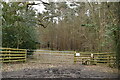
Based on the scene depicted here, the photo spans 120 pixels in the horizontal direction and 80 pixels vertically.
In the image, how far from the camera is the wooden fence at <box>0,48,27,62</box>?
14.2 ft

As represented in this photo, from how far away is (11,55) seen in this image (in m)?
4.79

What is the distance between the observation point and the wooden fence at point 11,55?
4342mm

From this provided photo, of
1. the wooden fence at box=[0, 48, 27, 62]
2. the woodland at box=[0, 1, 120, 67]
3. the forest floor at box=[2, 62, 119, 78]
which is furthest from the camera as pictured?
the wooden fence at box=[0, 48, 27, 62]

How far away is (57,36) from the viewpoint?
966 centimetres

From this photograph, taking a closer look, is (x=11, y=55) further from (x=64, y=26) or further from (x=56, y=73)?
(x=64, y=26)

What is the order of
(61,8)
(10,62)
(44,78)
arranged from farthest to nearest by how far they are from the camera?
(61,8), (10,62), (44,78)

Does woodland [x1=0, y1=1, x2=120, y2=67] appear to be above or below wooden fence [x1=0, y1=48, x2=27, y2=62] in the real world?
above

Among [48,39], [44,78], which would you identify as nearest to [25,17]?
[44,78]

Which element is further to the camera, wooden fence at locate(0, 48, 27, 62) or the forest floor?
wooden fence at locate(0, 48, 27, 62)

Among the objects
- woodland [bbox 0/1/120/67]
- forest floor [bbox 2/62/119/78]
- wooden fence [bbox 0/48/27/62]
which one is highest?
woodland [bbox 0/1/120/67]

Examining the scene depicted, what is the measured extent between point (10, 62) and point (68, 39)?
5.52 m

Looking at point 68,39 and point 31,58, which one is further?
point 68,39

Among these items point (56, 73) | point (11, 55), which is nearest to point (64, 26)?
point (11, 55)

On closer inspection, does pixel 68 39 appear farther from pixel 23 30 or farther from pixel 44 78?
pixel 44 78
